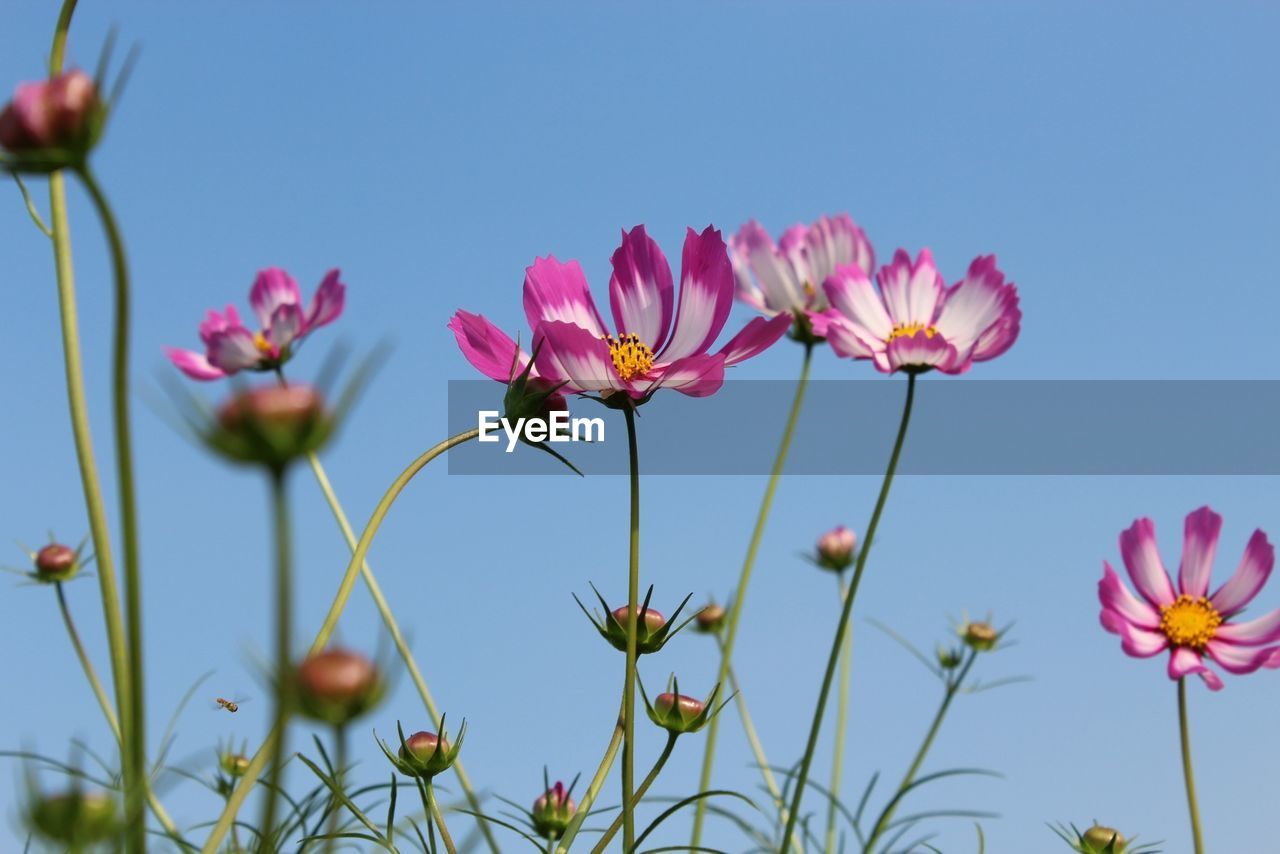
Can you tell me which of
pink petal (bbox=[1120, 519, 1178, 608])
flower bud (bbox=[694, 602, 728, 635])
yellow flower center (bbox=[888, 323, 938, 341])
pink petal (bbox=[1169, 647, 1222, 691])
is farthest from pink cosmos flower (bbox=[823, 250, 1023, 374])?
flower bud (bbox=[694, 602, 728, 635])

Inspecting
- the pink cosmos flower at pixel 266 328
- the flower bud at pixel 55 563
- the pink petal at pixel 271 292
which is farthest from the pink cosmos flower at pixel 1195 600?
the pink petal at pixel 271 292

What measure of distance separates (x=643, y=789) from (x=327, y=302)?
→ 56.9 inches

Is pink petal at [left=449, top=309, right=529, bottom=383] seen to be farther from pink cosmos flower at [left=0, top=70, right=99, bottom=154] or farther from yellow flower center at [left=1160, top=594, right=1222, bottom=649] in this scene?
yellow flower center at [left=1160, top=594, right=1222, bottom=649]

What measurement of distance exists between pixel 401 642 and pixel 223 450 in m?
1.00

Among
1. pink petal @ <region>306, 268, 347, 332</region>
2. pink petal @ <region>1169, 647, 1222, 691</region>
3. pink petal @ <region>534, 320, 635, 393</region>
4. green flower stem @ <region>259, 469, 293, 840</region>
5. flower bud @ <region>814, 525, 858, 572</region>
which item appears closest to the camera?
green flower stem @ <region>259, 469, 293, 840</region>

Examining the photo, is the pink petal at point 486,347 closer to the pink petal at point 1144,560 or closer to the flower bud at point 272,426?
the flower bud at point 272,426

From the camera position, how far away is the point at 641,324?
1.17 meters

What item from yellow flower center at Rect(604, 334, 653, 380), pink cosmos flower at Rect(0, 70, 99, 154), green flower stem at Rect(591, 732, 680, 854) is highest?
pink cosmos flower at Rect(0, 70, 99, 154)

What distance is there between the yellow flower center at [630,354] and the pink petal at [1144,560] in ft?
2.31

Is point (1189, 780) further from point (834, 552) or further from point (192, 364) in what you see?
point (192, 364)

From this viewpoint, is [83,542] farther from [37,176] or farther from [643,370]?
[37,176]

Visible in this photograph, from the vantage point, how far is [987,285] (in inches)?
63.6

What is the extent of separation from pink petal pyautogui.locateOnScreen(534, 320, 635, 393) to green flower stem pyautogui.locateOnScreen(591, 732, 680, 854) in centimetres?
31

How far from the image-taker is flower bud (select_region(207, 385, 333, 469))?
484 millimetres
